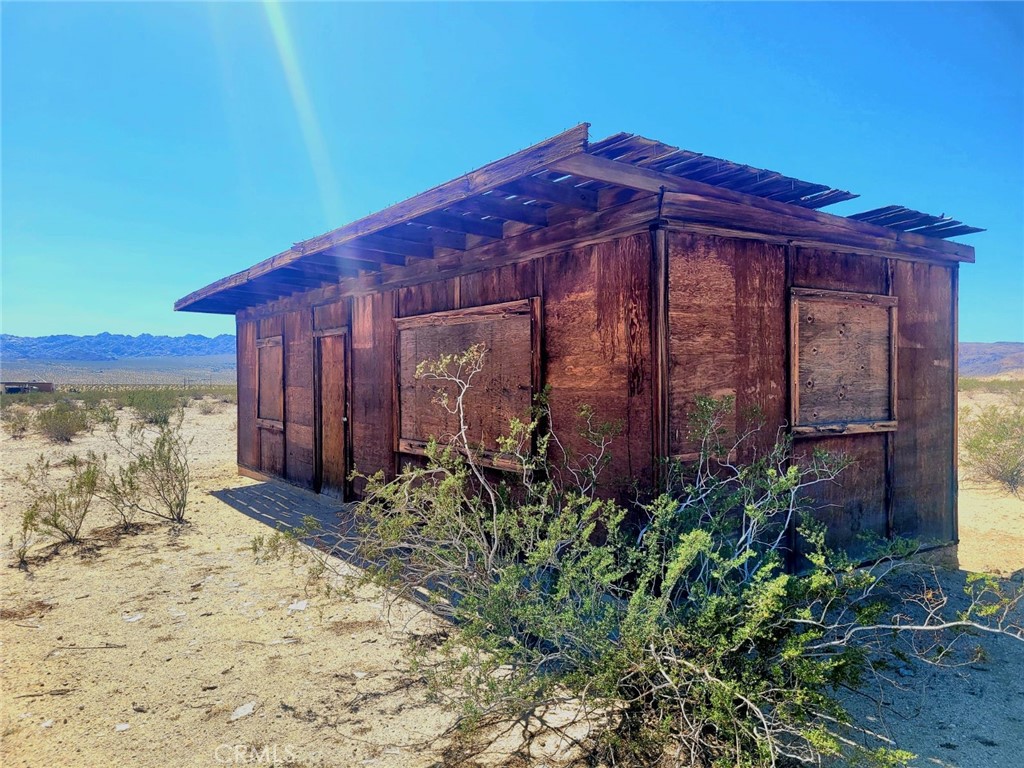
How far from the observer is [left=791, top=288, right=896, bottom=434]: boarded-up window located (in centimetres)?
427

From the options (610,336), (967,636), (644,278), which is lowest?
(967,636)

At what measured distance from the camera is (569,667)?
9.43 feet

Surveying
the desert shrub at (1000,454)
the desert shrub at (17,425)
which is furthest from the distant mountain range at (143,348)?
the desert shrub at (17,425)

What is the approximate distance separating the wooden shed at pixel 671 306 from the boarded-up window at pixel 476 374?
0.02 meters

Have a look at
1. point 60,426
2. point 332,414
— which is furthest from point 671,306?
point 60,426

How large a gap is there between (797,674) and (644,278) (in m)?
2.35

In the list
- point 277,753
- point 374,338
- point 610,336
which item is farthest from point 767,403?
point 374,338

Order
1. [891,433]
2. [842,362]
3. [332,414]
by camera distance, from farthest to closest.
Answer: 1. [332,414]
2. [891,433]
3. [842,362]

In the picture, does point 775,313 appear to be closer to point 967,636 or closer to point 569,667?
point 967,636

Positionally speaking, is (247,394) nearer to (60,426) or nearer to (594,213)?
(60,426)

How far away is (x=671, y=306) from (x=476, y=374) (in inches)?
80.2

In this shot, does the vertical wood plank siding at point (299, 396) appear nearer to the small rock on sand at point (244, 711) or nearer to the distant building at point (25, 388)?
the small rock on sand at point (244, 711)

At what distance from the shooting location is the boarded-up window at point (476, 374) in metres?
4.68

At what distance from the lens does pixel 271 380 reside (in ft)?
30.3
